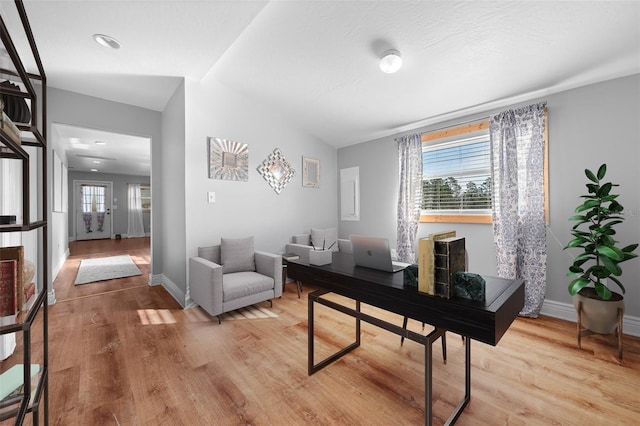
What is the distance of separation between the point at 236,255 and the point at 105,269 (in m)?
3.52

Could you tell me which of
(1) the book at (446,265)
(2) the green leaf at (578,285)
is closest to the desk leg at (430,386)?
(1) the book at (446,265)

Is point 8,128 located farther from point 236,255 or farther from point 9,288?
point 236,255

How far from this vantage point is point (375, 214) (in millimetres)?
4355

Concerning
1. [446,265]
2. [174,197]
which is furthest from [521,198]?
[174,197]

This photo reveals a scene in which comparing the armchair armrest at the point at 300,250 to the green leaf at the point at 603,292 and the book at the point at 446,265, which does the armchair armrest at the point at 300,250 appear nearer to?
the book at the point at 446,265

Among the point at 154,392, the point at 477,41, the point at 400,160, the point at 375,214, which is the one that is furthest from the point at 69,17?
the point at 375,214

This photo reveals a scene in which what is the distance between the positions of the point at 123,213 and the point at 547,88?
12437 mm

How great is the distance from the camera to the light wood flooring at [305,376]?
1521mm

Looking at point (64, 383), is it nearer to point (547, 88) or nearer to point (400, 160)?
point (400, 160)

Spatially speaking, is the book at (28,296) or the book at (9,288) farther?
the book at (28,296)

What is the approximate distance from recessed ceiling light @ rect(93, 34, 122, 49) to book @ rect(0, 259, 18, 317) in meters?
2.40

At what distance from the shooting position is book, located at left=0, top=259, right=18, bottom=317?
0.88 metres

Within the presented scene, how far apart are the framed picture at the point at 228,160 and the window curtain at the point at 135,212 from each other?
9.03m

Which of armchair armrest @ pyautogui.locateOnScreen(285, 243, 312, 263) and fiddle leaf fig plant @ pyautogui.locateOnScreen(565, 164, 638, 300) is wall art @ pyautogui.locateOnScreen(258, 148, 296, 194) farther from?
fiddle leaf fig plant @ pyautogui.locateOnScreen(565, 164, 638, 300)
